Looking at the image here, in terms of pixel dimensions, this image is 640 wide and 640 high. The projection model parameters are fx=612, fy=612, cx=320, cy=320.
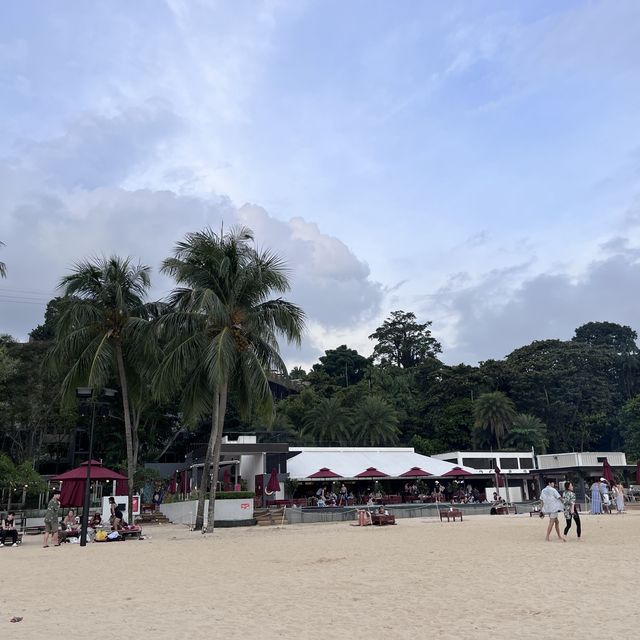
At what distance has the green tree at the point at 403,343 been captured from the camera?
9438cm

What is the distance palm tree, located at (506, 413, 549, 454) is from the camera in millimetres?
59500

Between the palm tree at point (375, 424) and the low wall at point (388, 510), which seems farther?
the palm tree at point (375, 424)

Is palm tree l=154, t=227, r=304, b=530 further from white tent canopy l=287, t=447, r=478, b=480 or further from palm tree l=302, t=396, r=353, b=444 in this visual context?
palm tree l=302, t=396, r=353, b=444

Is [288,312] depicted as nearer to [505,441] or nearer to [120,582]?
[120,582]

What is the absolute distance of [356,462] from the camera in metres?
38.0

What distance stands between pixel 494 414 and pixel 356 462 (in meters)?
25.9

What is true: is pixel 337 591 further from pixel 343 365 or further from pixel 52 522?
pixel 343 365

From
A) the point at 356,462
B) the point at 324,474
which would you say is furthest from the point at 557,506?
the point at 356,462

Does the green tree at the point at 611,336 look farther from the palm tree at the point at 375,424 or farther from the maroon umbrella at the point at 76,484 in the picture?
the maroon umbrella at the point at 76,484

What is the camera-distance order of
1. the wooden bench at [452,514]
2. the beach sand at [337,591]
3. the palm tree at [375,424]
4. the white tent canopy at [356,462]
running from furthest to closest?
the palm tree at [375,424] < the white tent canopy at [356,462] < the wooden bench at [452,514] < the beach sand at [337,591]

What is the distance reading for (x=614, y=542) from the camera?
45.5 ft

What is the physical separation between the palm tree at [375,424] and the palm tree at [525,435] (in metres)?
12.1

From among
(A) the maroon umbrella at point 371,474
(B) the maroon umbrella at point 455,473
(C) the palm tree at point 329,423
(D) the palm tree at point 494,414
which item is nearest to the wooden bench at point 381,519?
(A) the maroon umbrella at point 371,474

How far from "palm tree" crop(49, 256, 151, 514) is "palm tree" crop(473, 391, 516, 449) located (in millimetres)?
41211
